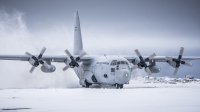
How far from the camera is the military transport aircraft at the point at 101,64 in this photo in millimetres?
29438

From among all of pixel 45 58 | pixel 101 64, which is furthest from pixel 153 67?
pixel 45 58

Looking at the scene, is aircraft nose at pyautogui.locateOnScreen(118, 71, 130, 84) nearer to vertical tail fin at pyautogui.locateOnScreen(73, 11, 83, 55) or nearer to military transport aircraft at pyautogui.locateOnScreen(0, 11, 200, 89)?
military transport aircraft at pyautogui.locateOnScreen(0, 11, 200, 89)

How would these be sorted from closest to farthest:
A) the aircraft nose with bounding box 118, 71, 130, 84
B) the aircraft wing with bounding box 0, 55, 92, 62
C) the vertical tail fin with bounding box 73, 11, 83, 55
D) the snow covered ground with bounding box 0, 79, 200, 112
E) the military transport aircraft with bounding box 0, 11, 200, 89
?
the snow covered ground with bounding box 0, 79, 200, 112 → the aircraft nose with bounding box 118, 71, 130, 84 → the military transport aircraft with bounding box 0, 11, 200, 89 → the aircraft wing with bounding box 0, 55, 92, 62 → the vertical tail fin with bounding box 73, 11, 83, 55

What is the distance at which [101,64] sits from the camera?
1232 inches

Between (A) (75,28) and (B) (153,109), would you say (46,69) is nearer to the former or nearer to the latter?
(A) (75,28)

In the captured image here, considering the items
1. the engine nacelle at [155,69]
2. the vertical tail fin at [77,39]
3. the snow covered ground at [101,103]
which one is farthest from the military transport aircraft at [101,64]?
the snow covered ground at [101,103]

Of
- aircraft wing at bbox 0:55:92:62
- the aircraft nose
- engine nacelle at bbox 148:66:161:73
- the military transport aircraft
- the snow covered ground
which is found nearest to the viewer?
the snow covered ground

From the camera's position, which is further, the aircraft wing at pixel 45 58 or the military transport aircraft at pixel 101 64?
the aircraft wing at pixel 45 58

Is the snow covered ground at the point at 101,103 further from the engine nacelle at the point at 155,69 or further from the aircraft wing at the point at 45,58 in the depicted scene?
the engine nacelle at the point at 155,69

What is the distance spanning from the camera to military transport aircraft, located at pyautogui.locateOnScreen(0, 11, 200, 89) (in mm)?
29438

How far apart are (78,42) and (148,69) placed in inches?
387

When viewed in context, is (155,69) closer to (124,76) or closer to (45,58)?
(124,76)

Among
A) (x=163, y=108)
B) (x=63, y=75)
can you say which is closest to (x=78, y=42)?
(x=63, y=75)

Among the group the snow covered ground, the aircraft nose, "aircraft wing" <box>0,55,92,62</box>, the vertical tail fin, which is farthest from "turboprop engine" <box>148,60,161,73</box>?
the snow covered ground
